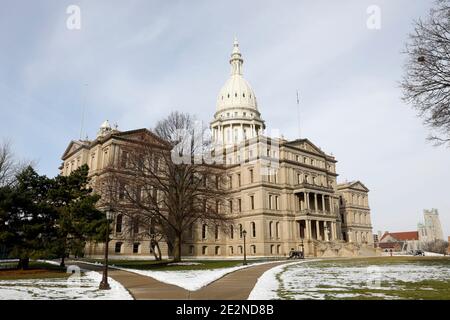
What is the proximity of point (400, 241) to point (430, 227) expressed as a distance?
19.0 m

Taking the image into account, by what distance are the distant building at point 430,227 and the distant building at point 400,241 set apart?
2.84 metres

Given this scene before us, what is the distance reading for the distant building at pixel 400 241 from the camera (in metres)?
141

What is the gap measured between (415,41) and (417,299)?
49.0ft

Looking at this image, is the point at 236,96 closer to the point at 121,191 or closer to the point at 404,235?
the point at 121,191

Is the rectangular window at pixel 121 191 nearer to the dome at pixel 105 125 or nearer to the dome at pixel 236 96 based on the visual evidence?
the dome at pixel 105 125

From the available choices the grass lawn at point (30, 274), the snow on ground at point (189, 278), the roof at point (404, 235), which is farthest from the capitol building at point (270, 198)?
the roof at point (404, 235)

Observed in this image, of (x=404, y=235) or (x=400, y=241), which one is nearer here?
(x=400, y=241)

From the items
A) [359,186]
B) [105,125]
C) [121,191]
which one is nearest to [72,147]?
[105,125]

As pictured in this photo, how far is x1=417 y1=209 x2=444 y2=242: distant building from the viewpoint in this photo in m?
153

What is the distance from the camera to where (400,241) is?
485 ft

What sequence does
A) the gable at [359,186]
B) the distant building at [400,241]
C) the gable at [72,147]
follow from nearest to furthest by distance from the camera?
the gable at [72,147] < the gable at [359,186] < the distant building at [400,241]

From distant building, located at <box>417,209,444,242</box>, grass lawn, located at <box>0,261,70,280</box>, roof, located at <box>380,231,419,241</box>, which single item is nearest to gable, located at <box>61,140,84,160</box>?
grass lawn, located at <box>0,261,70,280</box>

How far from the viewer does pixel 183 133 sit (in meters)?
33.0
